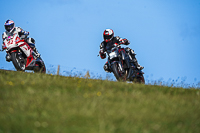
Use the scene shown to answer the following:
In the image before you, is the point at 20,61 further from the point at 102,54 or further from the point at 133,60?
the point at 133,60

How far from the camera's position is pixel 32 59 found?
14.4 m

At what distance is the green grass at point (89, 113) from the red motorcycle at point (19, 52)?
7.42m

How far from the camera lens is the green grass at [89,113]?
13.7 feet

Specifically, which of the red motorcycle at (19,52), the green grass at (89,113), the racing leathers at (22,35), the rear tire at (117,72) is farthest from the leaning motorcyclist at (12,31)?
the green grass at (89,113)

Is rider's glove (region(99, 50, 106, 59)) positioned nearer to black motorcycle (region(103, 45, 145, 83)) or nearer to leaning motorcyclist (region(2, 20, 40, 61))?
black motorcycle (region(103, 45, 145, 83))

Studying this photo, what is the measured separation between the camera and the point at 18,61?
44.6ft

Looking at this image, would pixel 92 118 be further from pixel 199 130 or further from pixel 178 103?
pixel 178 103

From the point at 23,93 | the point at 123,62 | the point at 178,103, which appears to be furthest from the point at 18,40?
the point at 178,103

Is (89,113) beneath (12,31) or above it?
beneath

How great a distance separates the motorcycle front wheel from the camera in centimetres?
1345

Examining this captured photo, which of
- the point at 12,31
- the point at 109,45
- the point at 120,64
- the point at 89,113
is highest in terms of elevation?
the point at 12,31

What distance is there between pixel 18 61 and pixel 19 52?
45 centimetres

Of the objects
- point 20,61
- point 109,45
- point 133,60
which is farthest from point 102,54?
point 20,61

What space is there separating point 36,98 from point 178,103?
9.00 feet
